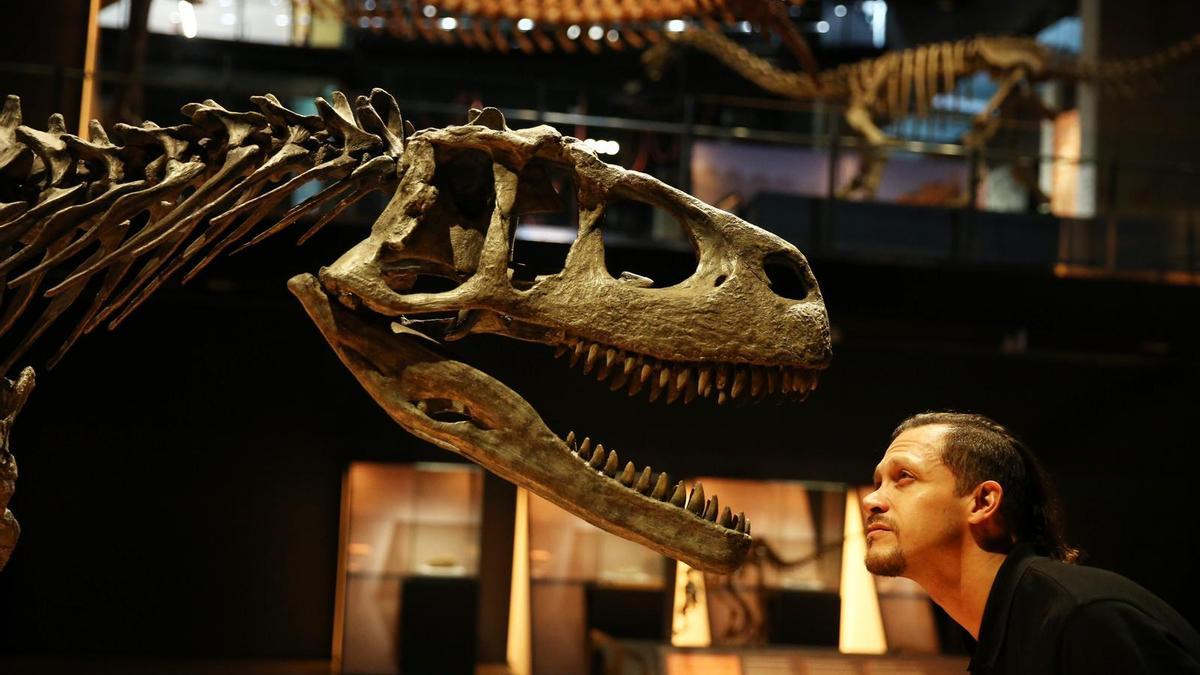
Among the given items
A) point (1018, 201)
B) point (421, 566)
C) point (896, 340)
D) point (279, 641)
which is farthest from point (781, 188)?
point (279, 641)

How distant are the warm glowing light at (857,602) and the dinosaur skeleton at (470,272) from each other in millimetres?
4456

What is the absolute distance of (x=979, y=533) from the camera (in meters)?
2.23

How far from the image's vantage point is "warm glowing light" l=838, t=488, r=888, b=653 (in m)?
6.74

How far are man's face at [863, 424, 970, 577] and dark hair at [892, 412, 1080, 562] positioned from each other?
3 centimetres

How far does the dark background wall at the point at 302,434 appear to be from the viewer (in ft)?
22.6

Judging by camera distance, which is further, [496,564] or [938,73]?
[938,73]

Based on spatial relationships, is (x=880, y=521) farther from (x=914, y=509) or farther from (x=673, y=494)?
(x=673, y=494)

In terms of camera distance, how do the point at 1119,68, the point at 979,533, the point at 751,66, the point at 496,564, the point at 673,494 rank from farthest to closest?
the point at 751,66
the point at 1119,68
the point at 496,564
the point at 673,494
the point at 979,533

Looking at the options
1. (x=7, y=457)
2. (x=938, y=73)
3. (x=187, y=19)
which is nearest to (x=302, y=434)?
(x=187, y=19)

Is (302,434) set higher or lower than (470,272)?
lower

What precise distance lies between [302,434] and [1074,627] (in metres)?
5.82

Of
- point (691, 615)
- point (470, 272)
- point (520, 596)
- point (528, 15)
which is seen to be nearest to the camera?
point (470, 272)

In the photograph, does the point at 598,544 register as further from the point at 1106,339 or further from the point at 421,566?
the point at 1106,339

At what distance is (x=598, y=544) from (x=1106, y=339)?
12.6 feet
